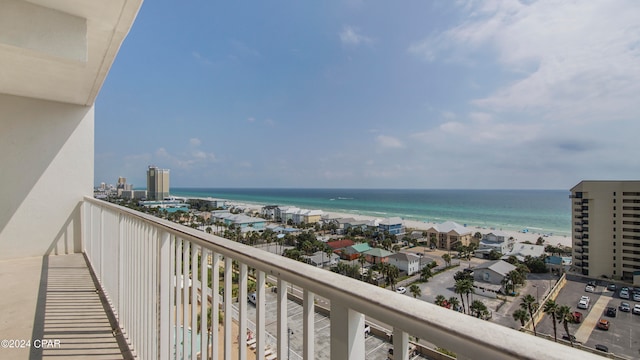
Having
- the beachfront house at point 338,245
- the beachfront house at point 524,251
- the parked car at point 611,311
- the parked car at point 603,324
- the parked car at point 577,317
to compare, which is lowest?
the beachfront house at point 338,245

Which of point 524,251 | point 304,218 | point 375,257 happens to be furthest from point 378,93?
point 375,257

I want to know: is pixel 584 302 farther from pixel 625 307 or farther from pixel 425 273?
pixel 425 273

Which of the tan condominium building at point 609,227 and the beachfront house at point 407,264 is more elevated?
the tan condominium building at point 609,227

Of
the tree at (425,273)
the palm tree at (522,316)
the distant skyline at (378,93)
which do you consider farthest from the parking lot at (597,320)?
the distant skyline at (378,93)

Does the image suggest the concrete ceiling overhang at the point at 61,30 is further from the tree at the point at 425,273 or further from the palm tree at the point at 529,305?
the tree at the point at 425,273

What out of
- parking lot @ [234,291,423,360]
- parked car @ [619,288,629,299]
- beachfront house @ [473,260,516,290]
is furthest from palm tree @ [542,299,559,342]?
parking lot @ [234,291,423,360]

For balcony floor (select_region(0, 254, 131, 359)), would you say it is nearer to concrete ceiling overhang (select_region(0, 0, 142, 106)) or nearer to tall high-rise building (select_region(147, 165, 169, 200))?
concrete ceiling overhang (select_region(0, 0, 142, 106))
